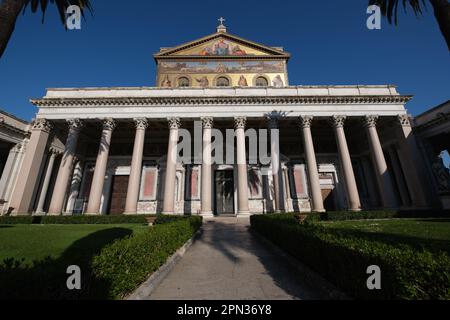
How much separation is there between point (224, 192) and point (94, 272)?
21.6 meters

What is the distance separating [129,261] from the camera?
160 inches

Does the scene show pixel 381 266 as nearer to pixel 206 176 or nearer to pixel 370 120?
pixel 206 176

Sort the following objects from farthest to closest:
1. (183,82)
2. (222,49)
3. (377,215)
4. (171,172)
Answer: (222,49) < (183,82) < (171,172) < (377,215)

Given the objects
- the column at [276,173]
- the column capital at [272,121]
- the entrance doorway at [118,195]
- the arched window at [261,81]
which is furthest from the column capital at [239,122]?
the entrance doorway at [118,195]

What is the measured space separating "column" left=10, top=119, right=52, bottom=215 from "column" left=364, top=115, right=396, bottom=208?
1182 inches

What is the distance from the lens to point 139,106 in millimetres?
20812

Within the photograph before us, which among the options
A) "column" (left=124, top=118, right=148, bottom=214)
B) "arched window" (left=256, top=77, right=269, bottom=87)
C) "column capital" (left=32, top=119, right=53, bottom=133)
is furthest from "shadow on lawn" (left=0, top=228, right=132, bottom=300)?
"arched window" (left=256, top=77, right=269, bottom=87)

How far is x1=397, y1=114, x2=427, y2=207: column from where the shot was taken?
18438 mm

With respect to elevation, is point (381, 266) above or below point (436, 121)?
below

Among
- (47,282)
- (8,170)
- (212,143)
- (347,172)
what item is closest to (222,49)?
(212,143)

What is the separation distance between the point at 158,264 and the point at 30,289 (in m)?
3.36

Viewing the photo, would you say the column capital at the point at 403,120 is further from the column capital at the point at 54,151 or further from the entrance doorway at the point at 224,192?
the column capital at the point at 54,151
